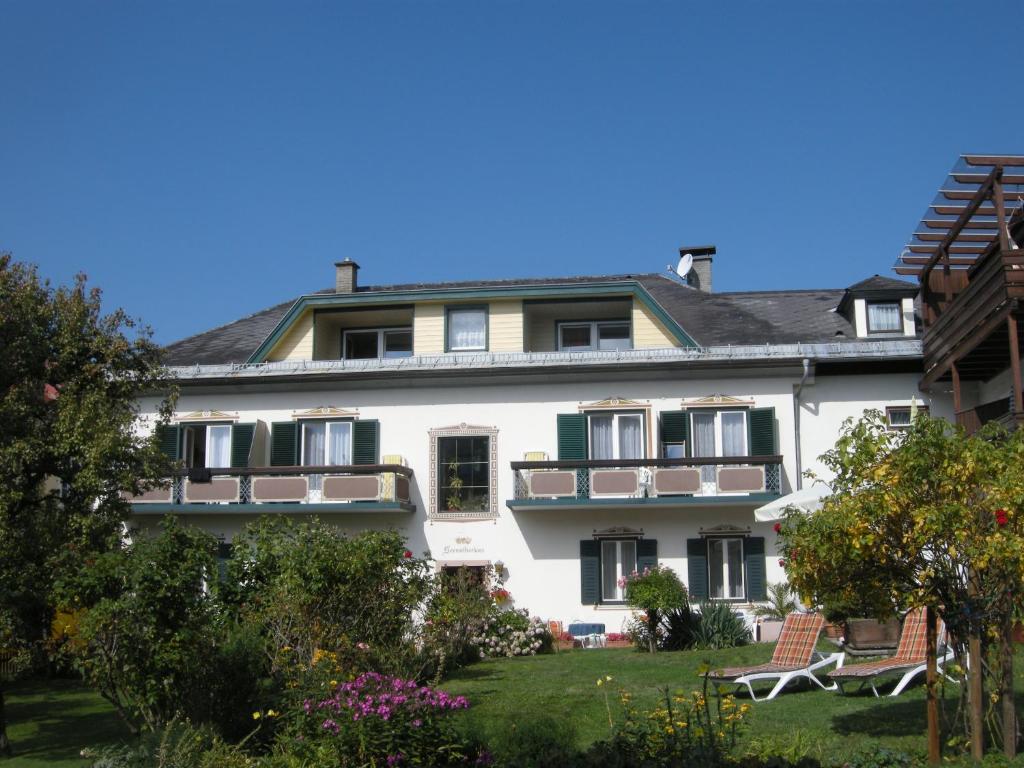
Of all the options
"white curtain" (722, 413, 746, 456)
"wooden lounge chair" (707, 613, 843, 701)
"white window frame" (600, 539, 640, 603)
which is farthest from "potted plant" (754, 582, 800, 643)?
"wooden lounge chair" (707, 613, 843, 701)

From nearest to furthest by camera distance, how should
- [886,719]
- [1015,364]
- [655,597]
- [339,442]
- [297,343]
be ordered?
[886,719]
[1015,364]
[655,597]
[339,442]
[297,343]

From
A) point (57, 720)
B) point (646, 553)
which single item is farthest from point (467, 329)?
point (57, 720)

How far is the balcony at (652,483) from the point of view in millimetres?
23125

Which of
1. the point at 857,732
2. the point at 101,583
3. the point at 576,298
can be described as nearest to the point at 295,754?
the point at 101,583

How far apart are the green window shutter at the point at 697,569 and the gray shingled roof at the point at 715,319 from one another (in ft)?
15.3

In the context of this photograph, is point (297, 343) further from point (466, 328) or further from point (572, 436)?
point (572, 436)

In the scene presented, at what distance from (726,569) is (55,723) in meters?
13.7

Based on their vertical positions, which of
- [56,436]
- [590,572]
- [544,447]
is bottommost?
[590,572]

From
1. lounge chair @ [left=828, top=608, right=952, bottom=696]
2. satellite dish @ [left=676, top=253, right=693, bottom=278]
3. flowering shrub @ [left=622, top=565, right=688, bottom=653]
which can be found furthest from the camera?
satellite dish @ [left=676, top=253, right=693, bottom=278]

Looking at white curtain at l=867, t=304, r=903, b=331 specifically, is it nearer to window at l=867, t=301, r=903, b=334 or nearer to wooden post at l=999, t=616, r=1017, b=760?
window at l=867, t=301, r=903, b=334

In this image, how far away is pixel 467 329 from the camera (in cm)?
2631

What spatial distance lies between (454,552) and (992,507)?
56.1 ft

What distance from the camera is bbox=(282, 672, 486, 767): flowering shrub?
28.8 ft

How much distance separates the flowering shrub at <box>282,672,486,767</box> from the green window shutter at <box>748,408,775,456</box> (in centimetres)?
1540
